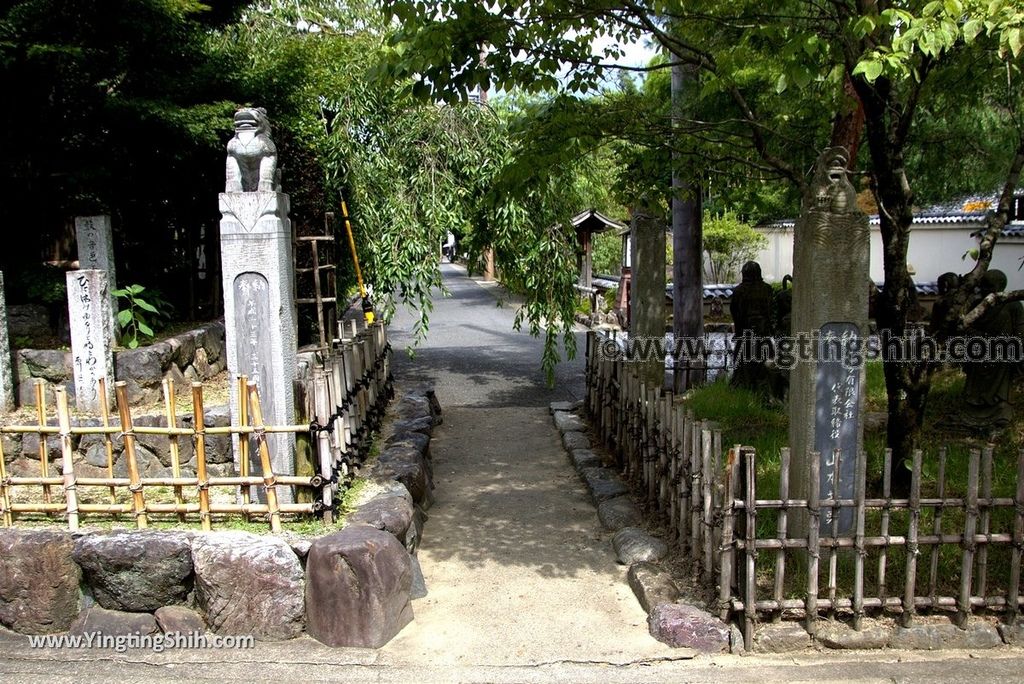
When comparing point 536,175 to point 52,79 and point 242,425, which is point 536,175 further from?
point 52,79

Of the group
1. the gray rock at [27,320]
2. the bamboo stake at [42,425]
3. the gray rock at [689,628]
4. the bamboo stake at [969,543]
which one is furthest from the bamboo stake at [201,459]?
the gray rock at [27,320]

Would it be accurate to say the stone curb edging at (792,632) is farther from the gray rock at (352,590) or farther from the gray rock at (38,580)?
the gray rock at (38,580)

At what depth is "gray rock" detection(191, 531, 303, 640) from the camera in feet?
15.5

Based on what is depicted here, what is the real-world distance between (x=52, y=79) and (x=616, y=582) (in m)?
7.84

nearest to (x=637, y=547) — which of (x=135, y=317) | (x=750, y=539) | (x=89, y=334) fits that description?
(x=750, y=539)

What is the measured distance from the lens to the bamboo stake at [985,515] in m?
4.22

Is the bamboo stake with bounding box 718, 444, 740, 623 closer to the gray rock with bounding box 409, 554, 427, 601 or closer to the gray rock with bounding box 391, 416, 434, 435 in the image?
the gray rock with bounding box 409, 554, 427, 601

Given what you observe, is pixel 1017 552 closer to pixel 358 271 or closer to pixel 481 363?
pixel 358 271

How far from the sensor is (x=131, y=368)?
26.3 ft

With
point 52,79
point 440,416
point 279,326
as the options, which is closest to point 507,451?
point 440,416

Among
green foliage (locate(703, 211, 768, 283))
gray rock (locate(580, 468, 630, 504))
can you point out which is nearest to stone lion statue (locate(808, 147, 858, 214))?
gray rock (locate(580, 468, 630, 504))

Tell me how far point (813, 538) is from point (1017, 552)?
114 centimetres

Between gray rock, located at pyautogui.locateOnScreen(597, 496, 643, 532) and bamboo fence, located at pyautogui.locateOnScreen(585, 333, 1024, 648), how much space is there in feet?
2.61

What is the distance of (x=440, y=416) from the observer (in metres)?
10.3
